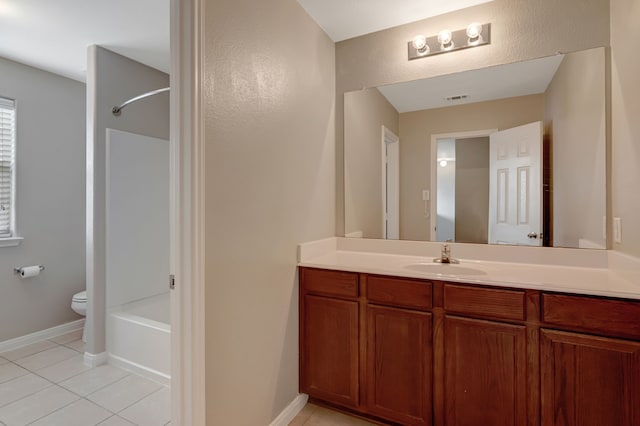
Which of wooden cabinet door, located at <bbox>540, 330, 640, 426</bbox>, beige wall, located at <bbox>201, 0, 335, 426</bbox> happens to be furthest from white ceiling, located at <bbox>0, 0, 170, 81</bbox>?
wooden cabinet door, located at <bbox>540, 330, 640, 426</bbox>

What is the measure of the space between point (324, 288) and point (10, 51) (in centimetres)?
313

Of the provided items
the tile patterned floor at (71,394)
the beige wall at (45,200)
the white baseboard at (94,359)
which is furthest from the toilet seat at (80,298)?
the white baseboard at (94,359)

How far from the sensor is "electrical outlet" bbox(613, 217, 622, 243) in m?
1.58

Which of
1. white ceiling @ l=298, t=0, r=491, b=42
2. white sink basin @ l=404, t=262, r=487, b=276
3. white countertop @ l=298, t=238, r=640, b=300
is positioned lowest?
white sink basin @ l=404, t=262, r=487, b=276

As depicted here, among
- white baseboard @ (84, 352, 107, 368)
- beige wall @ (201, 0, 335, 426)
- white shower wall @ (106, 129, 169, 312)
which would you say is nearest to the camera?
beige wall @ (201, 0, 335, 426)

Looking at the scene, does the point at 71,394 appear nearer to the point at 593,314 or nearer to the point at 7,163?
the point at 7,163

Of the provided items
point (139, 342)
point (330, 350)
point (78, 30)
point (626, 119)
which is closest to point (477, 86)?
point (626, 119)

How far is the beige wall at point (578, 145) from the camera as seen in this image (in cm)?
169

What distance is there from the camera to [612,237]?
166cm

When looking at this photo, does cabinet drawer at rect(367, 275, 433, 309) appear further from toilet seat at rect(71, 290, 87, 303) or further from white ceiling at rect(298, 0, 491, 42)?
toilet seat at rect(71, 290, 87, 303)

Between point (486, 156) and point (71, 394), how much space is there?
312 cm

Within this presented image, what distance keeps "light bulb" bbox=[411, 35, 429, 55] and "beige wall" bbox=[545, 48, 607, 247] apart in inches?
30.6

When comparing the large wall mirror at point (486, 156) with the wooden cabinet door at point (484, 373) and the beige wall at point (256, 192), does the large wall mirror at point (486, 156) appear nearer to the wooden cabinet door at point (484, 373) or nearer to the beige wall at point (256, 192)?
the beige wall at point (256, 192)

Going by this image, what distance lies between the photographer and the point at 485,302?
1477 millimetres
